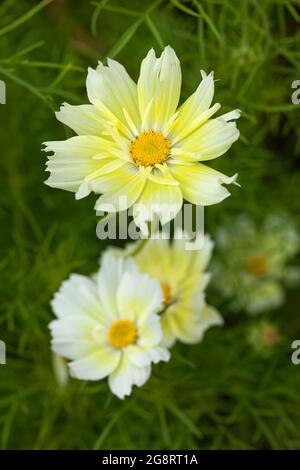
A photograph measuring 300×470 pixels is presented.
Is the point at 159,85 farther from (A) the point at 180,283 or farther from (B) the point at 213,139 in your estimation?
(A) the point at 180,283

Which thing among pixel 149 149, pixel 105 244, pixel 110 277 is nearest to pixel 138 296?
pixel 110 277

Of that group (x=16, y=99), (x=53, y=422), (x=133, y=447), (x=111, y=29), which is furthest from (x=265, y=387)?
(x=111, y=29)

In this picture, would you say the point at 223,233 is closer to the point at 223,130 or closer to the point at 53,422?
the point at 53,422

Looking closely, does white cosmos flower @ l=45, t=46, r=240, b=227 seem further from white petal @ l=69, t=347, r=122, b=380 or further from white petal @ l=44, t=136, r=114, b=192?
white petal @ l=69, t=347, r=122, b=380

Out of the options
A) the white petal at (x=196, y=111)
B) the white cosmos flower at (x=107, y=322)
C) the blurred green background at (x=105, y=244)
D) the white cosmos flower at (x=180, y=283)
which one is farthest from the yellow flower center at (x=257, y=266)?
the white petal at (x=196, y=111)

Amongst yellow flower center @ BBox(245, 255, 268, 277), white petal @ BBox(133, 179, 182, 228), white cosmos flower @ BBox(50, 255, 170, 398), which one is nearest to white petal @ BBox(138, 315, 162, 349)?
white cosmos flower @ BBox(50, 255, 170, 398)

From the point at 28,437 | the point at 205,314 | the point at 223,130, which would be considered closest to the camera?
the point at 223,130

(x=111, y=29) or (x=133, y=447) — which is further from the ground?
(x=111, y=29)
